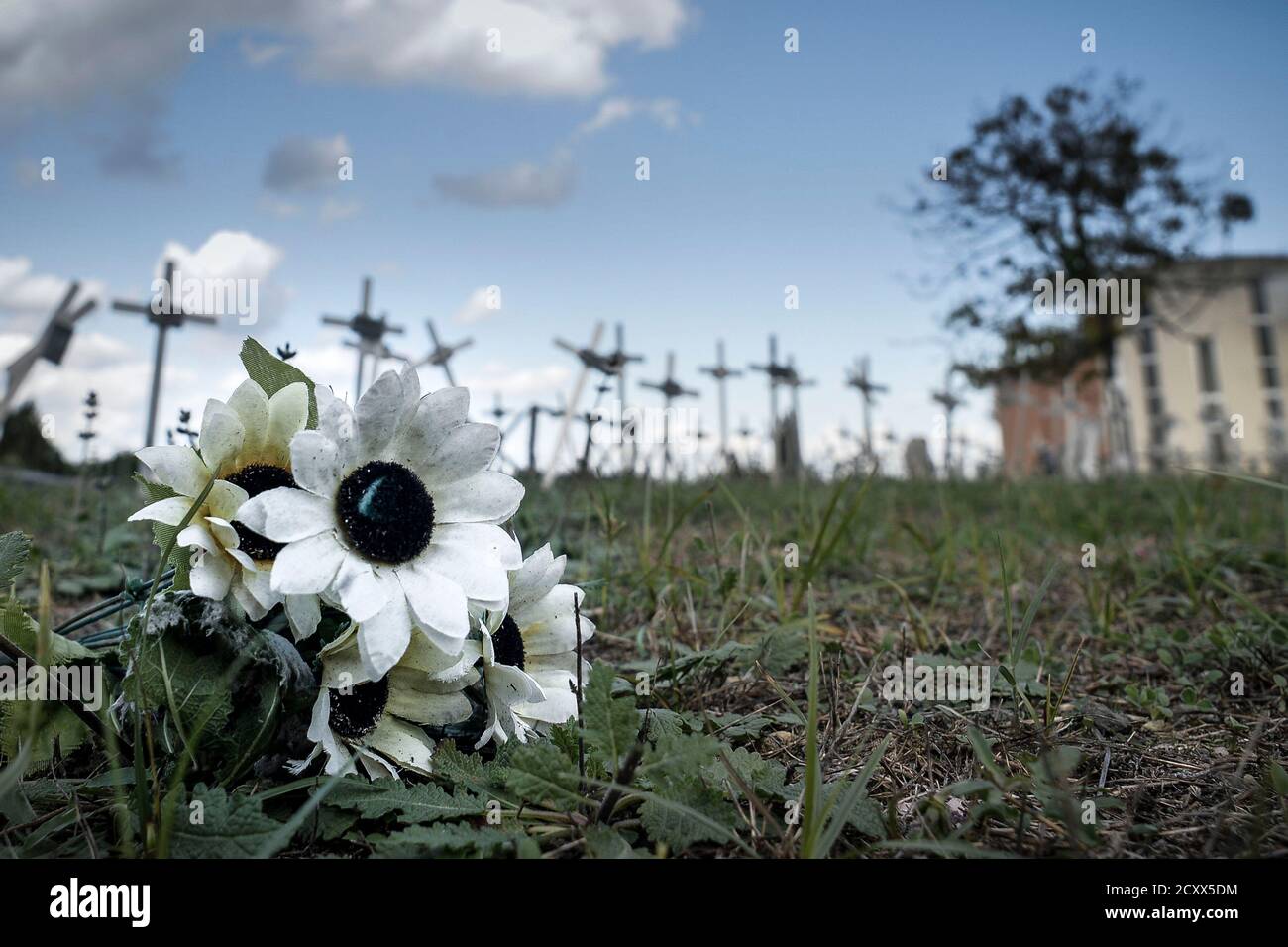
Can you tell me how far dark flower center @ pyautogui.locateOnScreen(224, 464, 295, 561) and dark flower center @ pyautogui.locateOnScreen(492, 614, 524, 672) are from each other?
362mm

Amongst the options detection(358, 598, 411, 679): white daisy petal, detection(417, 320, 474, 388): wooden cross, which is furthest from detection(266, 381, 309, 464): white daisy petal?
detection(417, 320, 474, 388): wooden cross

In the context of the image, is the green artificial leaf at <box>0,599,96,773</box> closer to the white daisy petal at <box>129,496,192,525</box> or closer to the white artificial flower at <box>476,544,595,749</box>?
the white daisy petal at <box>129,496,192,525</box>

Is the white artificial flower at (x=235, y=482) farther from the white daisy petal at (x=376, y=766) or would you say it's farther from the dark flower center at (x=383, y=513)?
the white daisy petal at (x=376, y=766)

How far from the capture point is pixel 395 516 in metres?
1.09

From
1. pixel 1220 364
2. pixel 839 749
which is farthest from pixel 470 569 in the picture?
pixel 1220 364

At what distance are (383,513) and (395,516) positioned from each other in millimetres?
16

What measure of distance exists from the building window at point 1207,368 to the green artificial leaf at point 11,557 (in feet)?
114

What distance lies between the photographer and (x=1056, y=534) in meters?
4.67

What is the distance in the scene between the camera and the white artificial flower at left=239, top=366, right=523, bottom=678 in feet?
3.27

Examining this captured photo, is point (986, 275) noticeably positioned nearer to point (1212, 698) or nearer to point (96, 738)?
point (1212, 698)

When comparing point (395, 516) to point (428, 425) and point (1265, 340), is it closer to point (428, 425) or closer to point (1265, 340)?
point (428, 425)

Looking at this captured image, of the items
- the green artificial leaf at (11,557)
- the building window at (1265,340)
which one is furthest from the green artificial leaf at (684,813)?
the building window at (1265,340)

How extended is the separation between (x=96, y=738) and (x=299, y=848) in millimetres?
503
